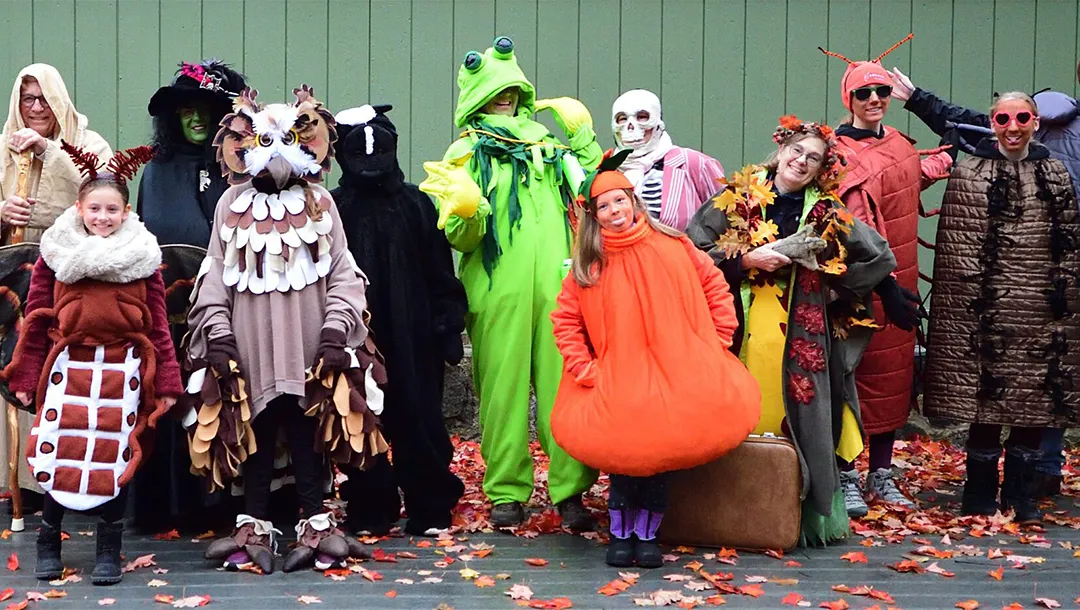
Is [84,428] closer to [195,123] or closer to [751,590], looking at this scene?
[195,123]

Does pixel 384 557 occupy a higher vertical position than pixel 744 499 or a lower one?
lower

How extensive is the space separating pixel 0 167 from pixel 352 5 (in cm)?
239

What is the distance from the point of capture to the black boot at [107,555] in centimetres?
532

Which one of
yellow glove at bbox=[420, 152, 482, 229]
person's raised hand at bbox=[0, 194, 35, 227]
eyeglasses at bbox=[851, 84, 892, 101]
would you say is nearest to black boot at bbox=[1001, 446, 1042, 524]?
eyeglasses at bbox=[851, 84, 892, 101]

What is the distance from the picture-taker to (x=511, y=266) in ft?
19.8

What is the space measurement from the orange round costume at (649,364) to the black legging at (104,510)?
162cm

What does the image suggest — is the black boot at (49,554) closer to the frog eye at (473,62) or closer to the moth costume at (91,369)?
the moth costume at (91,369)

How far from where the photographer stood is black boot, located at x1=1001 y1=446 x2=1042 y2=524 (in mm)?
6328

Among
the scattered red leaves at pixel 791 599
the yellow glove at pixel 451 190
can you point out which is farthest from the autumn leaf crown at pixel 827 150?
the scattered red leaves at pixel 791 599

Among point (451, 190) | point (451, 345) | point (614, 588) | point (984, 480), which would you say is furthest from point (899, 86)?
point (614, 588)

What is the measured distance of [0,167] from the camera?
6297 mm

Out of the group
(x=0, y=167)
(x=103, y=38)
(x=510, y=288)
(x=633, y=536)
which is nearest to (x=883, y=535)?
(x=633, y=536)

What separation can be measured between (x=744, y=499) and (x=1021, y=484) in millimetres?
1373

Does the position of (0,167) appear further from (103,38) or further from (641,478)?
(641,478)
